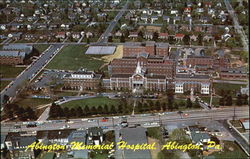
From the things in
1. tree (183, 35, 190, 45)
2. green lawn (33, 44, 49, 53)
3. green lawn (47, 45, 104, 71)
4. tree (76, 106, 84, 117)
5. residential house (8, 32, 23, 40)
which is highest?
residential house (8, 32, 23, 40)

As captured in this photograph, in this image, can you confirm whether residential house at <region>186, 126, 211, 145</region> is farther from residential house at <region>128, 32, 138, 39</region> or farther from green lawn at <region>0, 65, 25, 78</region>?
residential house at <region>128, 32, 138, 39</region>

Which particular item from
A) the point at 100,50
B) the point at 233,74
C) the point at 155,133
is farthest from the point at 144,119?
the point at 100,50

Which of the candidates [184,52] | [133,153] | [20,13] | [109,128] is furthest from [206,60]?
[20,13]

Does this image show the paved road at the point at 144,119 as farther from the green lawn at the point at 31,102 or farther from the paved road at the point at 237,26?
the paved road at the point at 237,26

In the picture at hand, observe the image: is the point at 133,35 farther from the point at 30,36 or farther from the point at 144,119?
the point at 144,119

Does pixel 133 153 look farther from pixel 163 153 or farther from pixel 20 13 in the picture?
pixel 20 13

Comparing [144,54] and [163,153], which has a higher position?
[144,54]

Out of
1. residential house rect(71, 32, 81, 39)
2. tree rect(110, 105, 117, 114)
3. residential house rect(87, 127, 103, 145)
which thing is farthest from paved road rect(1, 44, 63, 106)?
residential house rect(87, 127, 103, 145)
